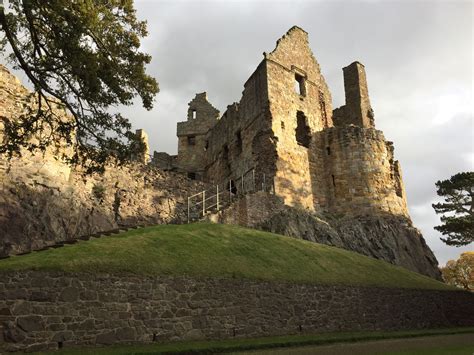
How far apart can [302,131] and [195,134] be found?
1702 centimetres

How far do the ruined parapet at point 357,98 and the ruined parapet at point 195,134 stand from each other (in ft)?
49.7

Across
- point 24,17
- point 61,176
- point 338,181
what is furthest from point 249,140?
point 24,17

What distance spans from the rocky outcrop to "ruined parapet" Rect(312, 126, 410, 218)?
99cm

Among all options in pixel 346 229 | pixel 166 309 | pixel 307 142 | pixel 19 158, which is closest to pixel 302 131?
pixel 307 142

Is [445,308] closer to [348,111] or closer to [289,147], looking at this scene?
[289,147]

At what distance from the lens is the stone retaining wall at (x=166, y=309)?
9.67m

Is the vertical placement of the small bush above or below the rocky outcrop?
above

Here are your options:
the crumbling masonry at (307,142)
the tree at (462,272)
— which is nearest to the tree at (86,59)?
the crumbling masonry at (307,142)

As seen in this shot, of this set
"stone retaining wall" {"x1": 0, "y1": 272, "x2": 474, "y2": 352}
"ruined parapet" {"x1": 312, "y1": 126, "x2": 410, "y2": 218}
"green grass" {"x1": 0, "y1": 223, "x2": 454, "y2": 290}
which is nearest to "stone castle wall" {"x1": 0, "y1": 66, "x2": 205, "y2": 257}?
"green grass" {"x1": 0, "y1": 223, "x2": 454, "y2": 290}

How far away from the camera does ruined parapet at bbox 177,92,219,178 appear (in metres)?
44.2

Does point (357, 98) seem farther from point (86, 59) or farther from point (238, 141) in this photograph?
point (86, 59)

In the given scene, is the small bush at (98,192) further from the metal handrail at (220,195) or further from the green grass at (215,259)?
the green grass at (215,259)

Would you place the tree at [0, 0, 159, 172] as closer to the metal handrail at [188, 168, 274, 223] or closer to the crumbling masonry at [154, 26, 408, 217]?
the metal handrail at [188, 168, 274, 223]

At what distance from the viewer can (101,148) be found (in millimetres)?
13359
